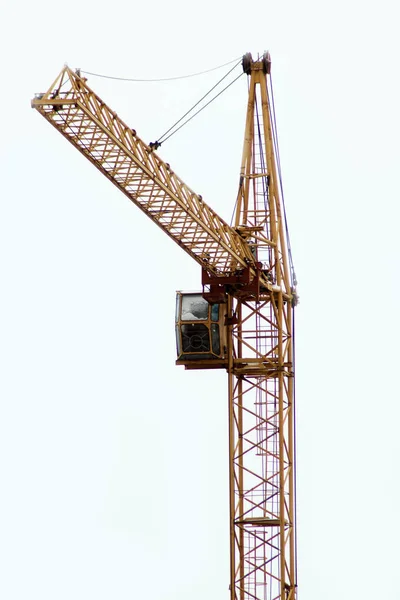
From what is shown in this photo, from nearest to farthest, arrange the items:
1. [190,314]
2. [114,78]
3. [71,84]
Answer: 1. [71,84]
2. [114,78]
3. [190,314]

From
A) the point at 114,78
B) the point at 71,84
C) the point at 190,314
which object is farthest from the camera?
the point at 190,314

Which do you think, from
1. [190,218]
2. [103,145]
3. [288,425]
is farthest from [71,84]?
[288,425]

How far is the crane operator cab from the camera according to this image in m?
72.2

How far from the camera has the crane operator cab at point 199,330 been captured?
7225cm

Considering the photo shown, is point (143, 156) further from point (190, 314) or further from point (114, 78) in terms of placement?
point (190, 314)

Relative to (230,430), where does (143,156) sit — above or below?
above

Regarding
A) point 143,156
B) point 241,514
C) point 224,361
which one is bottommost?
point 241,514

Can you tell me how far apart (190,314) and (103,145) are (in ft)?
32.7

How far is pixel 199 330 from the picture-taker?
72.3 metres

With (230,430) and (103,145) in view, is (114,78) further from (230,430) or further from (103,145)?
(230,430)

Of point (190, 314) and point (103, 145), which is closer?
point (103, 145)

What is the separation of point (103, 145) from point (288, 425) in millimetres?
14721

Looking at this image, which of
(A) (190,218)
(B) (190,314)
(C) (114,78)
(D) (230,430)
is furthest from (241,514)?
(C) (114,78)

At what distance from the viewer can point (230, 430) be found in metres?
72.5
